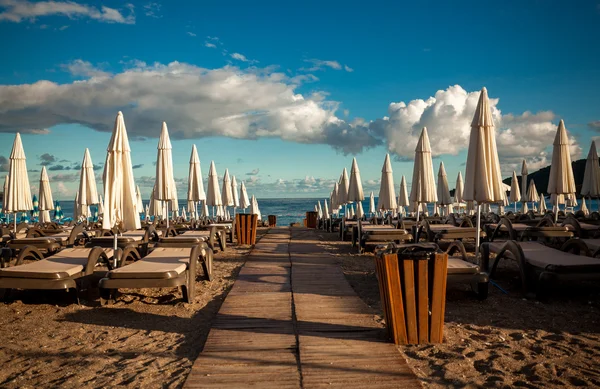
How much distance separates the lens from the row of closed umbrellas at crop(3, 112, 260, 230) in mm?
6094


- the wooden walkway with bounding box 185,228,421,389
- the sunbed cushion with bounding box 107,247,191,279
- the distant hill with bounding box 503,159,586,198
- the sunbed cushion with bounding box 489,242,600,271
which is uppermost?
the distant hill with bounding box 503,159,586,198

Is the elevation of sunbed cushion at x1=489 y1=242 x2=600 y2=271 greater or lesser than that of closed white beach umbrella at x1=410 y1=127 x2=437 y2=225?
lesser

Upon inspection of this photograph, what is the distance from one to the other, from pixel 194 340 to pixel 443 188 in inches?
589

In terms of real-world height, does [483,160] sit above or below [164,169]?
below

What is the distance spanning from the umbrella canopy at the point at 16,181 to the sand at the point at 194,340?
5.52 meters

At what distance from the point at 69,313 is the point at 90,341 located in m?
1.30

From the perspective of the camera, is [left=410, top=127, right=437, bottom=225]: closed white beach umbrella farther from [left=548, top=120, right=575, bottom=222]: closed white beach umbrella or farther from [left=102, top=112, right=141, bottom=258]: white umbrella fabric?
[left=102, top=112, right=141, bottom=258]: white umbrella fabric

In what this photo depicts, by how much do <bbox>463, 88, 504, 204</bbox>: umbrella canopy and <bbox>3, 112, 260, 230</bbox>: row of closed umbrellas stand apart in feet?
16.8

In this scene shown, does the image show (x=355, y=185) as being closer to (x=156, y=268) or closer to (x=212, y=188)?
(x=212, y=188)

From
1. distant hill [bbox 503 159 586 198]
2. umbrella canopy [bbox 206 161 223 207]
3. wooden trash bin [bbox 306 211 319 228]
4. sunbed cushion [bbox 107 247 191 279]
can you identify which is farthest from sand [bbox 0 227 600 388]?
distant hill [bbox 503 159 586 198]

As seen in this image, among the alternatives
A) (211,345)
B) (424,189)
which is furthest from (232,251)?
(211,345)

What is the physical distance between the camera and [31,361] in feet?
11.2

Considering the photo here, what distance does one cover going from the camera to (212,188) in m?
15.8

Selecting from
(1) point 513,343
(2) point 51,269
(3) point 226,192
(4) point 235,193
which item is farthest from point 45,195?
(1) point 513,343
